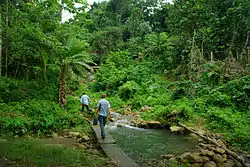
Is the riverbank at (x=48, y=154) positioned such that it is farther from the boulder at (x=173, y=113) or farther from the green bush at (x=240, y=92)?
the green bush at (x=240, y=92)

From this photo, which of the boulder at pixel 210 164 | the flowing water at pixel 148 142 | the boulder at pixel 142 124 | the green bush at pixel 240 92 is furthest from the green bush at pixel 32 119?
the green bush at pixel 240 92

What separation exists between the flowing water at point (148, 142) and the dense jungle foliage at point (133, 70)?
4.90 ft

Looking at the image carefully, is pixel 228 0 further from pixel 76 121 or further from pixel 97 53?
pixel 97 53

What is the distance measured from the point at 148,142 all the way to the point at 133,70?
12904 mm

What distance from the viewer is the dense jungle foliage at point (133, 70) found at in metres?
9.01

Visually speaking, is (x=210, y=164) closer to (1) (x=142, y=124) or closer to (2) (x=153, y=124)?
(2) (x=153, y=124)

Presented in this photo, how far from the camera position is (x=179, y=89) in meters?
13.6

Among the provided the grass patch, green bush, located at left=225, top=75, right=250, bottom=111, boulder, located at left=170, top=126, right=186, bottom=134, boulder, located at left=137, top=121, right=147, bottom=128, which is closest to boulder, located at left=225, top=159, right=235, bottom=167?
boulder, located at left=170, top=126, right=186, bottom=134

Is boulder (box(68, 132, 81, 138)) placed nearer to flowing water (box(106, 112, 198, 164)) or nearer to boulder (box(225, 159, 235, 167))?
flowing water (box(106, 112, 198, 164))

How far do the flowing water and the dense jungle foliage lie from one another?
1494 millimetres

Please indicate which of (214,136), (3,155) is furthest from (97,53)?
(3,155)

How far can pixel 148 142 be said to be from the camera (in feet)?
26.8

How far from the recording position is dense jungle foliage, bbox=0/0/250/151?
355 inches

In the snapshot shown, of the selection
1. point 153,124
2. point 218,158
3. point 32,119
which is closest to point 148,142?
point 153,124
